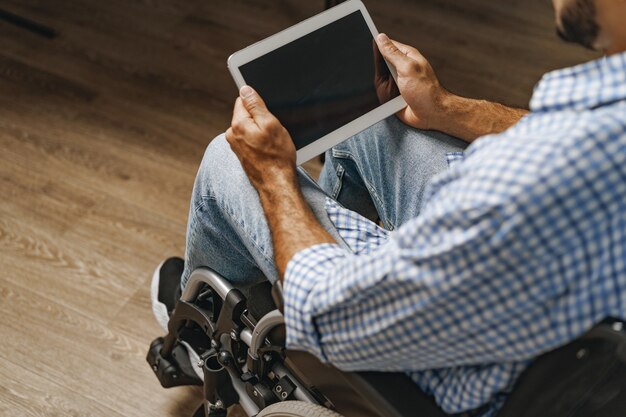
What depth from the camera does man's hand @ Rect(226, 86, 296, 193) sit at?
0.98m

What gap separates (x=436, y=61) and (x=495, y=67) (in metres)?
0.19

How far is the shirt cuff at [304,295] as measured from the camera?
32.3 inches

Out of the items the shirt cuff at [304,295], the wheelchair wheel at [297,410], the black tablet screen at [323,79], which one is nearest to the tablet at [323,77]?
the black tablet screen at [323,79]

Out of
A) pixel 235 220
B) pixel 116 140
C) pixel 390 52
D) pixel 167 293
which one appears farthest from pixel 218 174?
pixel 116 140

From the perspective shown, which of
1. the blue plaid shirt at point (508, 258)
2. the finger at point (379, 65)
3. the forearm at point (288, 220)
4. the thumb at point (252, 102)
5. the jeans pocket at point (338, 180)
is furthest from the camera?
the jeans pocket at point (338, 180)

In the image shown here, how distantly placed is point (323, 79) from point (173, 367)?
0.58m

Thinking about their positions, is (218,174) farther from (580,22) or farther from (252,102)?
(580,22)

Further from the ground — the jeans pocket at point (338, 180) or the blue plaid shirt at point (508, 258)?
the blue plaid shirt at point (508, 258)

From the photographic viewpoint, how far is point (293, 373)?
1.05 meters

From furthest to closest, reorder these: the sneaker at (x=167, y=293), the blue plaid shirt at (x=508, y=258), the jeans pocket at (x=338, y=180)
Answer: the sneaker at (x=167, y=293) < the jeans pocket at (x=338, y=180) < the blue plaid shirt at (x=508, y=258)

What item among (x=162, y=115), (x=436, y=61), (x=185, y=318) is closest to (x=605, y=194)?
(x=185, y=318)

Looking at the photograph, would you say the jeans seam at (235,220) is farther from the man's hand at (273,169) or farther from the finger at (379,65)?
the finger at (379,65)

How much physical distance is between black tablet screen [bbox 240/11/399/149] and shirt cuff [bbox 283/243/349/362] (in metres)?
0.25

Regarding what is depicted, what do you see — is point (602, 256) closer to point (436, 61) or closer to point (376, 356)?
point (376, 356)
